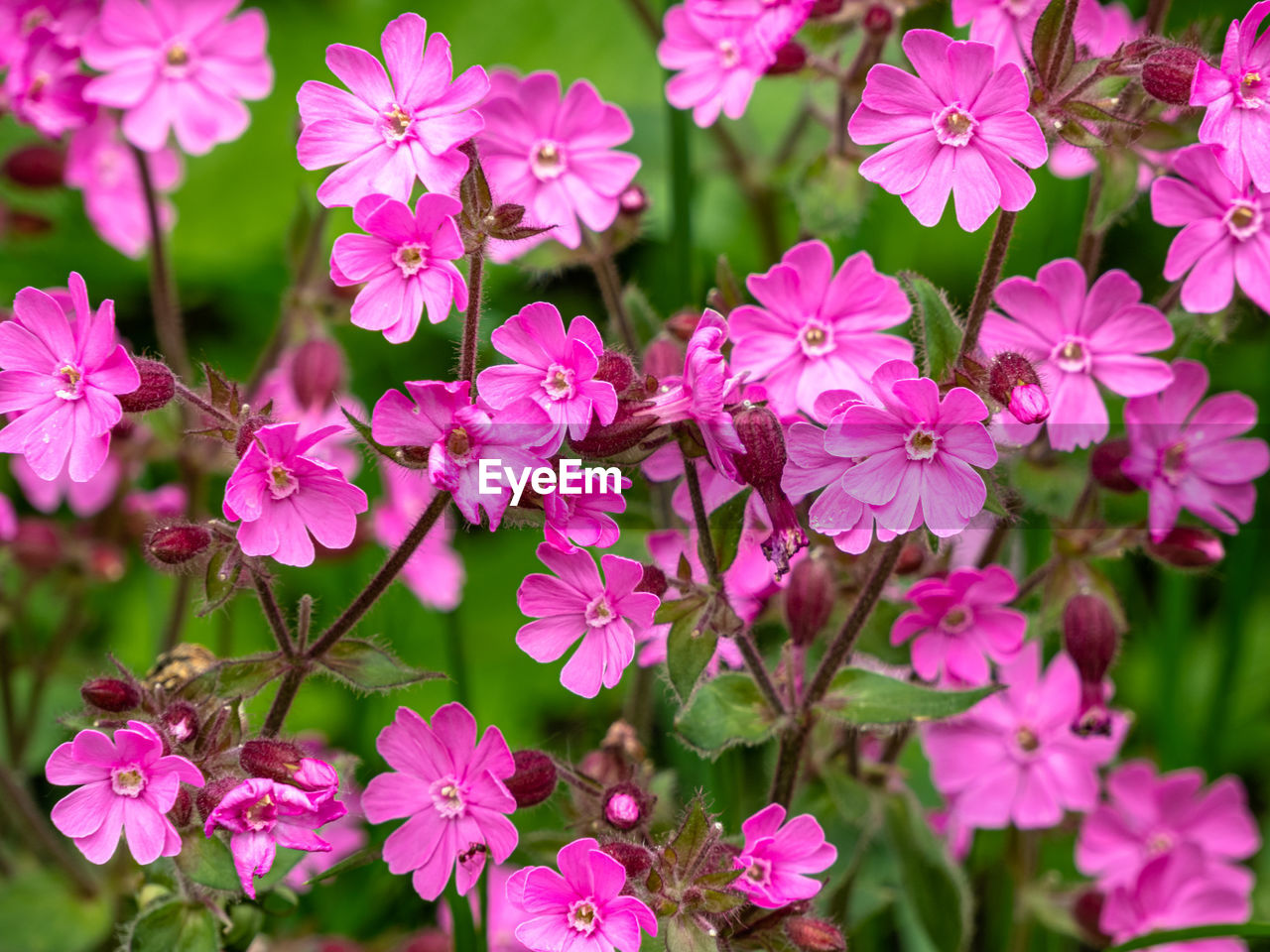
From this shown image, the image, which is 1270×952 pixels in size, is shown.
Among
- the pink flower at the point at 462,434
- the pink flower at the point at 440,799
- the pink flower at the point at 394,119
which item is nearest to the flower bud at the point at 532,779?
the pink flower at the point at 440,799

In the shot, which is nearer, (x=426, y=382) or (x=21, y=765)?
(x=426, y=382)

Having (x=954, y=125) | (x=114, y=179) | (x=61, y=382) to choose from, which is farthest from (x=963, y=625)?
(x=114, y=179)

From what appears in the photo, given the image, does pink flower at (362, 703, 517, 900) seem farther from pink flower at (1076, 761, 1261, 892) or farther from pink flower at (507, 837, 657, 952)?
pink flower at (1076, 761, 1261, 892)

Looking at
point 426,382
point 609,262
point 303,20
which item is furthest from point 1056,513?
point 303,20

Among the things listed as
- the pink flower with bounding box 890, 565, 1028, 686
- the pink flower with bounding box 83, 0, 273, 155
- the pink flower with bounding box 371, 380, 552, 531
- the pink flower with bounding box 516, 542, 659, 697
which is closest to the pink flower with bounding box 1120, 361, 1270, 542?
the pink flower with bounding box 890, 565, 1028, 686

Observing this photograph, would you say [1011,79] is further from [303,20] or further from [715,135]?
[303,20]

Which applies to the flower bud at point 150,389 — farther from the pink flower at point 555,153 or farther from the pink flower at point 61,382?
the pink flower at point 555,153

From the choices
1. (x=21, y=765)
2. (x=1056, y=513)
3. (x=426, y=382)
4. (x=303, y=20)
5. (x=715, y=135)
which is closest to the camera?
(x=426, y=382)
